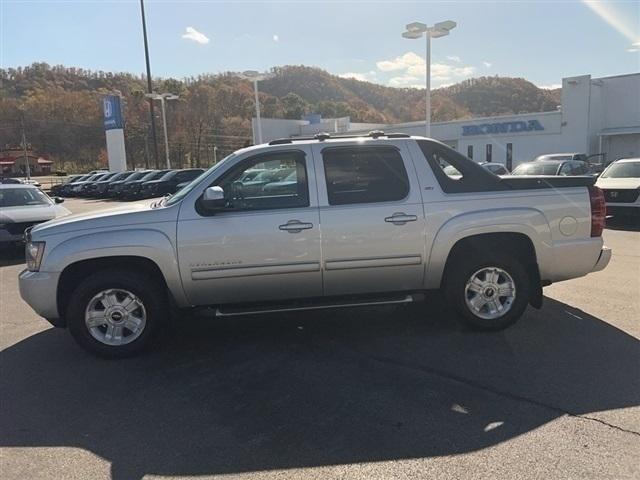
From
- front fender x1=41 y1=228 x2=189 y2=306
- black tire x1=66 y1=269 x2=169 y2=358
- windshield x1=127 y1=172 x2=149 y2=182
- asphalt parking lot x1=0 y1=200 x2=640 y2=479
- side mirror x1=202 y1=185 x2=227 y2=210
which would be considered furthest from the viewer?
windshield x1=127 y1=172 x2=149 y2=182

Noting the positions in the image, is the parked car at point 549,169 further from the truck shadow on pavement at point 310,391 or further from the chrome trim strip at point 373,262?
the chrome trim strip at point 373,262

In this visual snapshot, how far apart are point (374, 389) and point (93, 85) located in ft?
369

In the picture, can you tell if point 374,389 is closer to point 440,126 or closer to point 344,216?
point 344,216

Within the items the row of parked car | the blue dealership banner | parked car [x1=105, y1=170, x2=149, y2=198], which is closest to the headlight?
the row of parked car

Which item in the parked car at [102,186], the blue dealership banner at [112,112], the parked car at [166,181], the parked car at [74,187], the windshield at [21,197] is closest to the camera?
the windshield at [21,197]

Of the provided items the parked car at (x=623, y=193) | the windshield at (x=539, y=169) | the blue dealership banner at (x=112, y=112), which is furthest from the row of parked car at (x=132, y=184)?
the parked car at (x=623, y=193)

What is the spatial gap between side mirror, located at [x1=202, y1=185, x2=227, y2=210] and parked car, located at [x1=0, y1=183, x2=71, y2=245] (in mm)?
7843

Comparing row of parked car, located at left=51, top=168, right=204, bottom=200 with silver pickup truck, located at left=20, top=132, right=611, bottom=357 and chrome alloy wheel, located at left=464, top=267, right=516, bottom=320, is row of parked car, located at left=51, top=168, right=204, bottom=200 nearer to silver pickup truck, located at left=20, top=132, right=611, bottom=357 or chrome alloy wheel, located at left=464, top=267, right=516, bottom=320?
silver pickup truck, located at left=20, top=132, right=611, bottom=357

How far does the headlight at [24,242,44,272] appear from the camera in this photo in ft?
15.9

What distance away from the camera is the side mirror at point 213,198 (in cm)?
463

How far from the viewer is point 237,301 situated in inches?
197

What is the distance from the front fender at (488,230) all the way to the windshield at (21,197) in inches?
401

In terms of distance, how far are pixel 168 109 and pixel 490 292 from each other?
3724 inches

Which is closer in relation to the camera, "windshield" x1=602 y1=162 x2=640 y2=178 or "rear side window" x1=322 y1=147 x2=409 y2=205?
"rear side window" x1=322 y1=147 x2=409 y2=205
